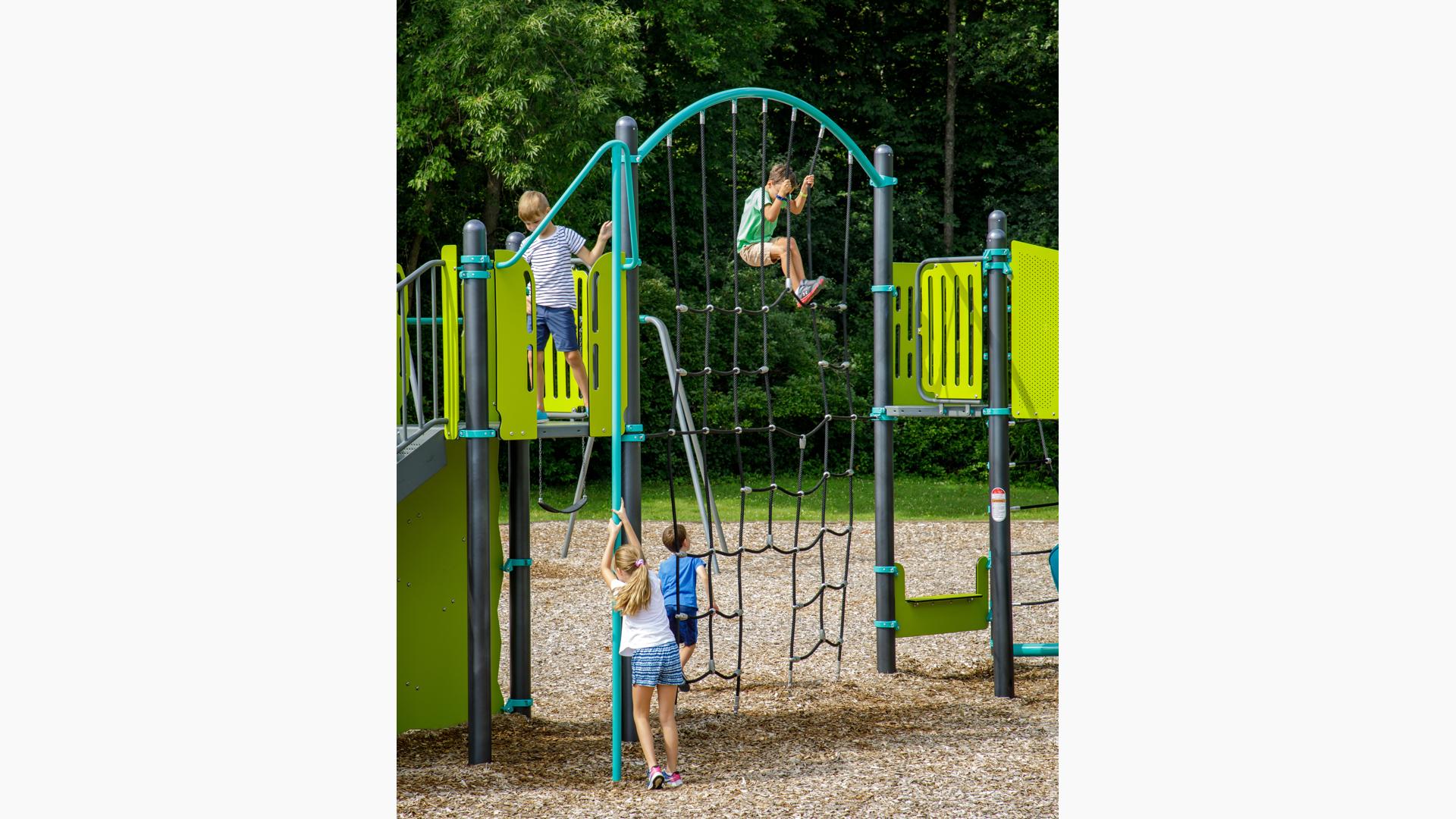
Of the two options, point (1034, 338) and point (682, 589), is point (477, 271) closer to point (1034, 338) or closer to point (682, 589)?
point (682, 589)

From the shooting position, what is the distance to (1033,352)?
7883mm

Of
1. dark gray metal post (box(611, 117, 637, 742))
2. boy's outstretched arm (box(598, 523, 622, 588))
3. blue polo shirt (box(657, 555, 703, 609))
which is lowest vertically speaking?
blue polo shirt (box(657, 555, 703, 609))

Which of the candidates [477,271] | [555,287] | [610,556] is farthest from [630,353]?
[555,287]

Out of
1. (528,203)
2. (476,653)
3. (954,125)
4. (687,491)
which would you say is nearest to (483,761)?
(476,653)

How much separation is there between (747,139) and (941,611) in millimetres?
14233

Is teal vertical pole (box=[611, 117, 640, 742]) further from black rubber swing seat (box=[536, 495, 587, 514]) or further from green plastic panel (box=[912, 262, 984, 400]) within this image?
green plastic panel (box=[912, 262, 984, 400])

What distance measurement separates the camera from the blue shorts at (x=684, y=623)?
22.7 ft

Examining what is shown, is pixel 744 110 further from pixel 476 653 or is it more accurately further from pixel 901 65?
pixel 476 653

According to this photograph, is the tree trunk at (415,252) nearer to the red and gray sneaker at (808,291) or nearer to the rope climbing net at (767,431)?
the rope climbing net at (767,431)

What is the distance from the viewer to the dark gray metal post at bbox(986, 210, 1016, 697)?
25.2 feet

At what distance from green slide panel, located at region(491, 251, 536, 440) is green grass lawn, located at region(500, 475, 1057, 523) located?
34.0 ft

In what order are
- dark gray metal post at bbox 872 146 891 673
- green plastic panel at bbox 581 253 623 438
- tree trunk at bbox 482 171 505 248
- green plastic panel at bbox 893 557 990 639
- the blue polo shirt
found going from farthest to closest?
tree trunk at bbox 482 171 505 248, green plastic panel at bbox 893 557 990 639, dark gray metal post at bbox 872 146 891 673, the blue polo shirt, green plastic panel at bbox 581 253 623 438

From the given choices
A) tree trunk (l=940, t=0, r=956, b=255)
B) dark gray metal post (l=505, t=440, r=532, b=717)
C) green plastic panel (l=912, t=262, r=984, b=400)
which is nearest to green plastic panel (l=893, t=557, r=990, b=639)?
green plastic panel (l=912, t=262, r=984, b=400)

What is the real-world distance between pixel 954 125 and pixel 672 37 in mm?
6686
